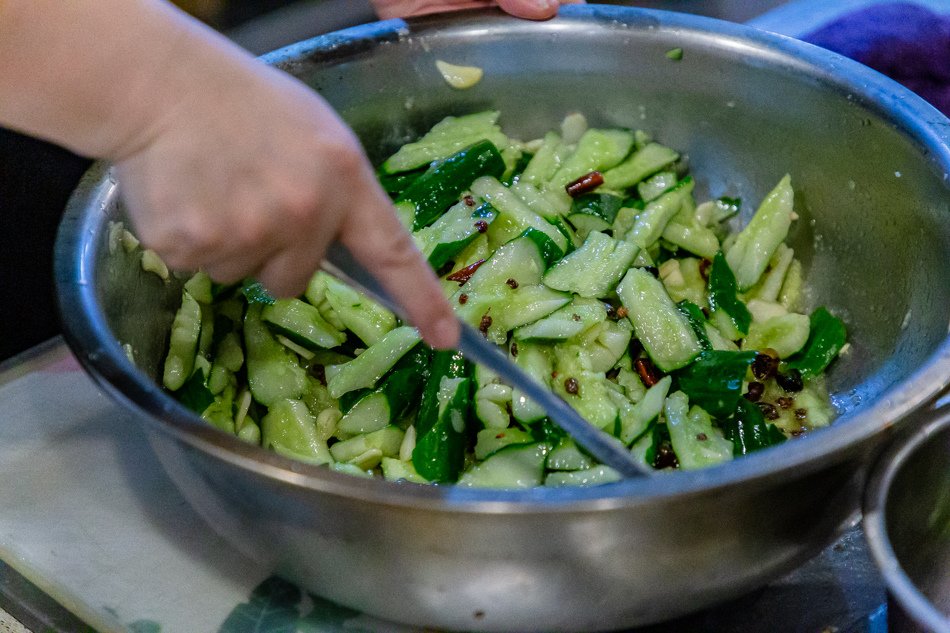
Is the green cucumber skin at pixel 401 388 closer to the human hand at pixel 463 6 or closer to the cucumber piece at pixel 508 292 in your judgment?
the cucumber piece at pixel 508 292

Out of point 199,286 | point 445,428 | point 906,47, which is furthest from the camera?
point 906,47

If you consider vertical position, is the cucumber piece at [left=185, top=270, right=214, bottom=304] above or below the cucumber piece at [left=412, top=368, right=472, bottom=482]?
above

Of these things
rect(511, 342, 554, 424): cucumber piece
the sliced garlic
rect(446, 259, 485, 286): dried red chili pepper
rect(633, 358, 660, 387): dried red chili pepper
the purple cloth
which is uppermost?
the sliced garlic

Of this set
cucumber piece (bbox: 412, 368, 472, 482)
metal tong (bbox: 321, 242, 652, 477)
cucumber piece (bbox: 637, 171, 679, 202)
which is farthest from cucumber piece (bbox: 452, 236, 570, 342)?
metal tong (bbox: 321, 242, 652, 477)

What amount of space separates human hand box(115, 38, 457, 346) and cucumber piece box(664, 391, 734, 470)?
587 mm

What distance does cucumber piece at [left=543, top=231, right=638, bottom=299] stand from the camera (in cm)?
145

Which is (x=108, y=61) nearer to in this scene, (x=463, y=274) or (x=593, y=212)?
(x=463, y=274)

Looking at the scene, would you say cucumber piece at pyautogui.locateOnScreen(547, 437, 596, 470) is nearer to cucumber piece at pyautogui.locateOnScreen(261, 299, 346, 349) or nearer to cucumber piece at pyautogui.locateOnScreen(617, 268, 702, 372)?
cucumber piece at pyautogui.locateOnScreen(617, 268, 702, 372)

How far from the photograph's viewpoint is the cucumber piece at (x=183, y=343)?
4.39ft

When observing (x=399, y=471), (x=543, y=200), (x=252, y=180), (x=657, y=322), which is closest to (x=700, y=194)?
(x=543, y=200)

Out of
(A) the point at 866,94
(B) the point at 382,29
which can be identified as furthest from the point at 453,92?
(A) the point at 866,94

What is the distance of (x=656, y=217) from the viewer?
5.26 ft

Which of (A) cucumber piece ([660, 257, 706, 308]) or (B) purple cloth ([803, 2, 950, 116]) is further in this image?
(B) purple cloth ([803, 2, 950, 116])

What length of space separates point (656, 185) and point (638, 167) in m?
0.05
